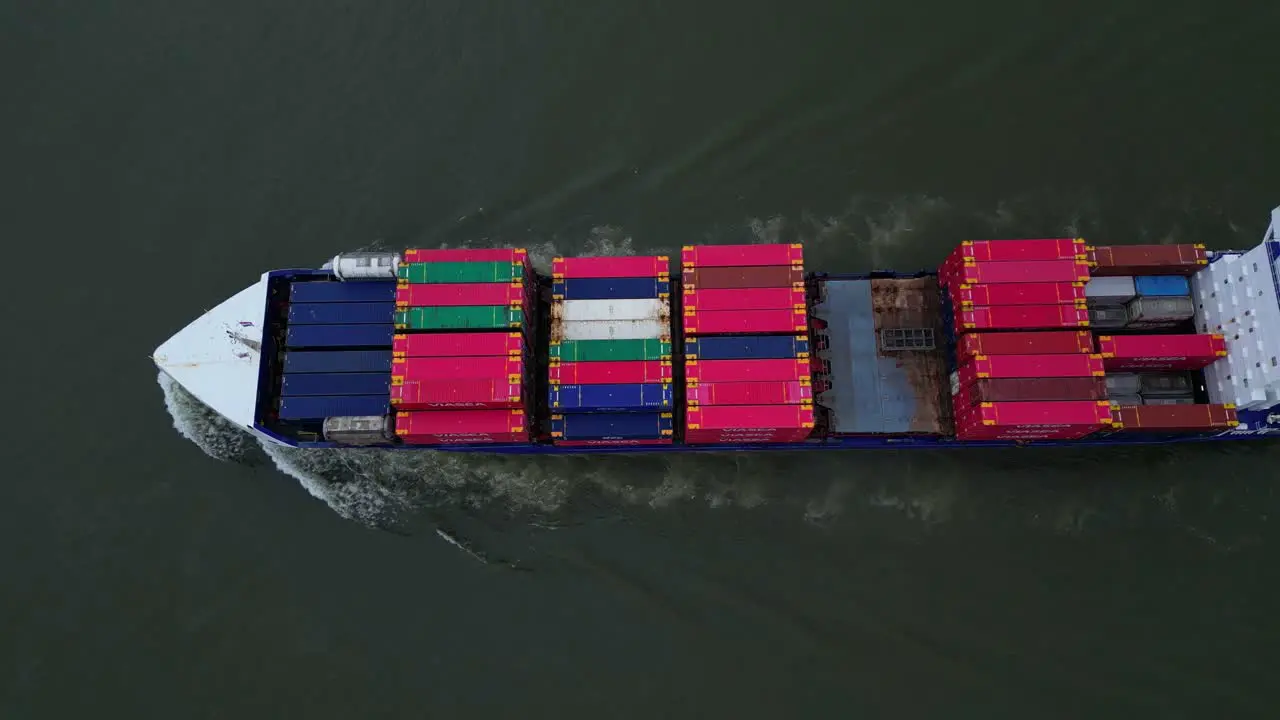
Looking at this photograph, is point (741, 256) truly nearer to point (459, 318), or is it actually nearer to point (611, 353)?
point (611, 353)

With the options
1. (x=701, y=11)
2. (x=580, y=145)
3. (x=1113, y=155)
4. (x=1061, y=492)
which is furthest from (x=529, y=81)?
(x=1061, y=492)

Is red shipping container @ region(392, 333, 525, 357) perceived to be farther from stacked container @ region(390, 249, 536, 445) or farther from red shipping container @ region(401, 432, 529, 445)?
red shipping container @ region(401, 432, 529, 445)

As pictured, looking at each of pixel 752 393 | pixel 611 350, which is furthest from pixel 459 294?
pixel 752 393

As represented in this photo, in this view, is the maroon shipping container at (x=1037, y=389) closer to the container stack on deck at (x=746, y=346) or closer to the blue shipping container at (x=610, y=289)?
the container stack on deck at (x=746, y=346)

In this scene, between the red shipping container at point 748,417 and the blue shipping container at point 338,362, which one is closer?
the red shipping container at point 748,417

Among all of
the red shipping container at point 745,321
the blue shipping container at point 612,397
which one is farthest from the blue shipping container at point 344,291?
the red shipping container at point 745,321

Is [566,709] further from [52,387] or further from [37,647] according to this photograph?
[52,387]
